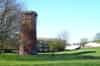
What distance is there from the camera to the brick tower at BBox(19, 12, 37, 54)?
5194cm

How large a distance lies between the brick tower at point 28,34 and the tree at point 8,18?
656 centimetres

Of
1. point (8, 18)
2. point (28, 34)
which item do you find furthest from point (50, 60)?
point (28, 34)

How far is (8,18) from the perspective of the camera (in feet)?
144

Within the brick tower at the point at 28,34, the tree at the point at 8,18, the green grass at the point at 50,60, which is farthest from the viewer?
the brick tower at the point at 28,34

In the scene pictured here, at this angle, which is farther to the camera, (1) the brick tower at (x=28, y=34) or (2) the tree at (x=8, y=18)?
(1) the brick tower at (x=28, y=34)

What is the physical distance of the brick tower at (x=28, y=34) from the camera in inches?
2045

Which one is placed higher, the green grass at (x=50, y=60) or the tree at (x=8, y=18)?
the tree at (x=8, y=18)

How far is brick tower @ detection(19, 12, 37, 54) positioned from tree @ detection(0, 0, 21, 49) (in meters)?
6.56

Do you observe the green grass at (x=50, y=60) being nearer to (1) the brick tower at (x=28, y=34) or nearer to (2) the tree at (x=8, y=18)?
(2) the tree at (x=8, y=18)

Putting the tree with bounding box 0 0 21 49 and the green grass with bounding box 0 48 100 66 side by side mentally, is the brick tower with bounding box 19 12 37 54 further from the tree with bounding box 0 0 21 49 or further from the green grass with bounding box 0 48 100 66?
the green grass with bounding box 0 48 100 66

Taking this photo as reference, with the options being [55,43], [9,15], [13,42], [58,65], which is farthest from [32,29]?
[58,65]

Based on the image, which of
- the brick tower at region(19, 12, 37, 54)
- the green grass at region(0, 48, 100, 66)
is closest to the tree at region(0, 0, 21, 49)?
the green grass at region(0, 48, 100, 66)

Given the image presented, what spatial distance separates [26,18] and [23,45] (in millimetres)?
4822

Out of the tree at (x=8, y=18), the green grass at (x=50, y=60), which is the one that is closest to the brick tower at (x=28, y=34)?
the tree at (x=8, y=18)
